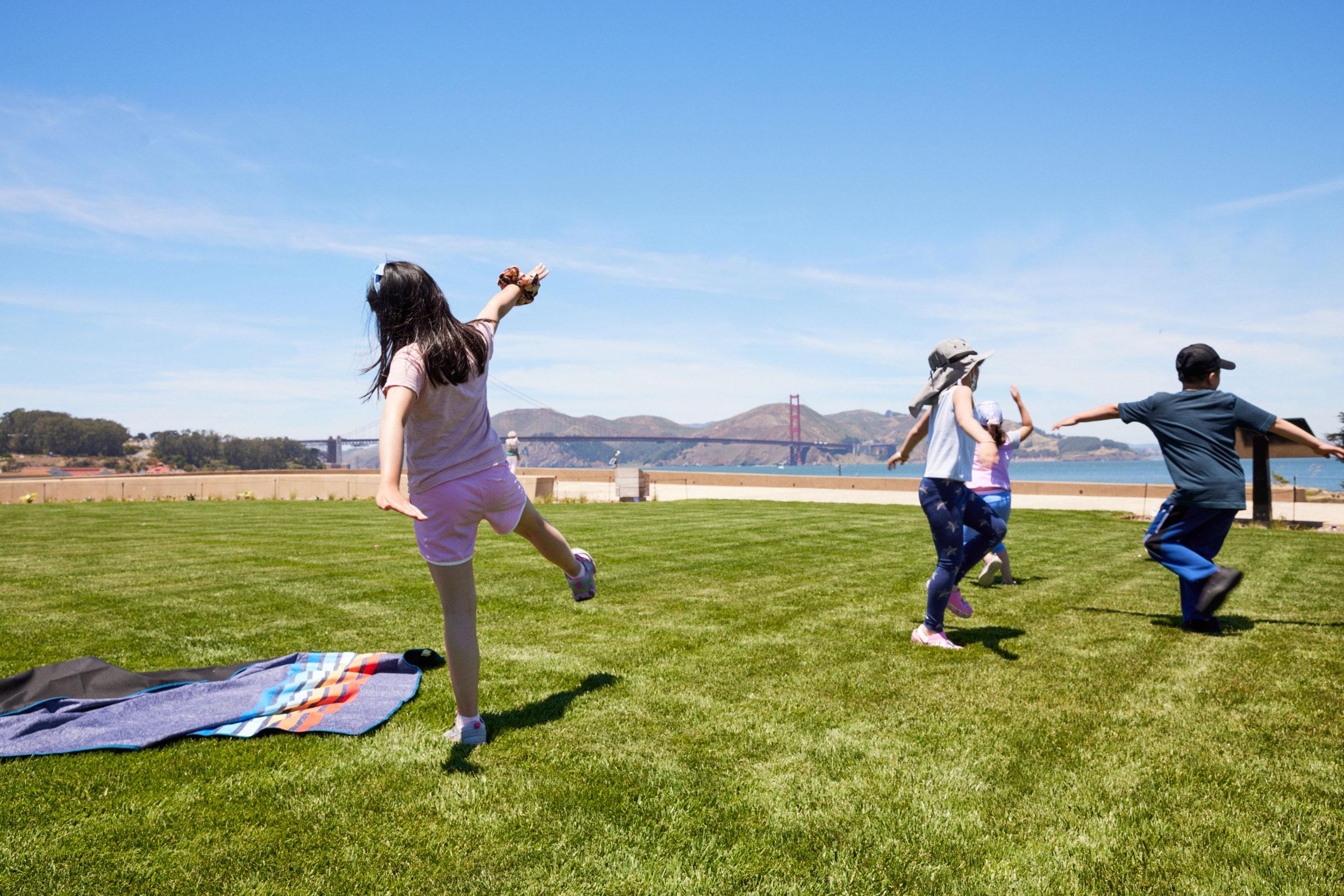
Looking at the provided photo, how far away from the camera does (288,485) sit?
85.8 feet

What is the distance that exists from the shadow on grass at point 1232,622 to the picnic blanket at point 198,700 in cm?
525

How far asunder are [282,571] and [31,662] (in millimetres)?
3797

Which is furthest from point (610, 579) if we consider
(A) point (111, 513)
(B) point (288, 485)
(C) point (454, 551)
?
(B) point (288, 485)

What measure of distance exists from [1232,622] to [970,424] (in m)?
3.33

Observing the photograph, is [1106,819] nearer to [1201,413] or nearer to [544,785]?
[544,785]

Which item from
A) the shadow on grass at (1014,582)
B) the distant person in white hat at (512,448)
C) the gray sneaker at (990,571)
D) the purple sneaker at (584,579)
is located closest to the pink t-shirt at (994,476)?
the gray sneaker at (990,571)

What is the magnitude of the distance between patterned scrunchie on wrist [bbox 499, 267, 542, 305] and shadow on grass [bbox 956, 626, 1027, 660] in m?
3.59

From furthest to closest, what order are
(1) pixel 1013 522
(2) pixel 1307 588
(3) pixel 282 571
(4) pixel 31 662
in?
(1) pixel 1013 522, (3) pixel 282 571, (2) pixel 1307 588, (4) pixel 31 662

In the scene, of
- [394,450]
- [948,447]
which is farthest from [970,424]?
[394,450]

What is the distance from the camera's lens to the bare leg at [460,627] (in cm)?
335

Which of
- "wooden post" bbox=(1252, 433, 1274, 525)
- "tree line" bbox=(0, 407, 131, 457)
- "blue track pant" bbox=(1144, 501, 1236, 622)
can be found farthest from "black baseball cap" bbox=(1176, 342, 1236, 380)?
"tree line" bbox=(0, 407, 131, 457)

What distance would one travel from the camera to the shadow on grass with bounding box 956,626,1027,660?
5164mm

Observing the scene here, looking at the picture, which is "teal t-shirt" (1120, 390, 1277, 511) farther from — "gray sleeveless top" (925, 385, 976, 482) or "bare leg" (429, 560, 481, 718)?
"bare leg" (429, 560, 481, 718)

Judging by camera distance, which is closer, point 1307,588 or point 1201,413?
point 1201,413
